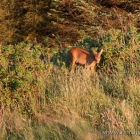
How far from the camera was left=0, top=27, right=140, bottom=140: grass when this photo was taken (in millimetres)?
5836

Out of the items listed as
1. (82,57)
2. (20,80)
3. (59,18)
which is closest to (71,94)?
(20,80)

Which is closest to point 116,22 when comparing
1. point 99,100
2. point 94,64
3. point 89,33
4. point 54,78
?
point 89,33

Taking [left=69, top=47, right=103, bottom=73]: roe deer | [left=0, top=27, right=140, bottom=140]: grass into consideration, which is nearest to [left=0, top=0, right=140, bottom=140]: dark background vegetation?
[left=0, top=27, right=140, bottom=140]: grass

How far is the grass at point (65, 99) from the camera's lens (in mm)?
5836

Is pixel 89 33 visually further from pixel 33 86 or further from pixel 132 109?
pixel 132 109

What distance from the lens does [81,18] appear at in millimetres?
21484

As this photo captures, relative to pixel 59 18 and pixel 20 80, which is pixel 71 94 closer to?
pixel 20 80

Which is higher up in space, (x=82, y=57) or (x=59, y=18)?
(x=82, y=57)

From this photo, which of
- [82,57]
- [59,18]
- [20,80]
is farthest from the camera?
[59,18]

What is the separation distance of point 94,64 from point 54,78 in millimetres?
2185

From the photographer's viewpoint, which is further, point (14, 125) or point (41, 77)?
point (41, 77)

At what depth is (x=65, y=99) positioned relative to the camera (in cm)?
700

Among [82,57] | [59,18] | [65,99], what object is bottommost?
[59,18]

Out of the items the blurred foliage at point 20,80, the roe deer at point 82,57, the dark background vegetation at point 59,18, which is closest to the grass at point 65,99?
the blurred foliage at point 20,80
